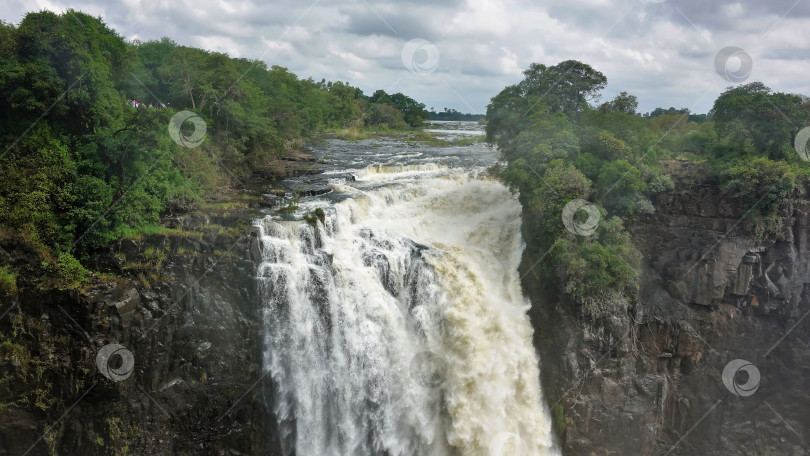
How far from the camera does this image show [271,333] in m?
17.6

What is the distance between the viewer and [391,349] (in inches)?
725

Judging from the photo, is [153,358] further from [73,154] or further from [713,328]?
[713,328]

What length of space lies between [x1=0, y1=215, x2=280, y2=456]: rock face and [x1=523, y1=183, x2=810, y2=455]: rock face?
1148cm

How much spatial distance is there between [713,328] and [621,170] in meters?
8.01

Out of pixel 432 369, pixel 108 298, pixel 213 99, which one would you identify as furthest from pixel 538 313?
pixel 213 99

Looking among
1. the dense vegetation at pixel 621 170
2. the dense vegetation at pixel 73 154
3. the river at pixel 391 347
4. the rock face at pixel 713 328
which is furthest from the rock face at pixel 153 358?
the dense vegetation at pixel 621 170

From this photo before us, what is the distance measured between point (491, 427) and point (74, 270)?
1564cm

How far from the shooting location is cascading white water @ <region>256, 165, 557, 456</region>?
17.7 m

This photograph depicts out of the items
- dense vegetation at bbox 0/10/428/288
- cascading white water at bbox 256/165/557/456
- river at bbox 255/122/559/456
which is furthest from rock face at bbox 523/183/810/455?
dense vegetation at bbox 0/10/428/288

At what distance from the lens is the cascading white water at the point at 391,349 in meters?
17.7

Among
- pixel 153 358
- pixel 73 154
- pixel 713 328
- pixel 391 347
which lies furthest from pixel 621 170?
pixel 73 154

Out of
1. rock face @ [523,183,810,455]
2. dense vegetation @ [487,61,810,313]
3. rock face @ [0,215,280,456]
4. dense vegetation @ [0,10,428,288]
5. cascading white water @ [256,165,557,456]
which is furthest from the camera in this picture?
rock face @ [523,183,810,455]

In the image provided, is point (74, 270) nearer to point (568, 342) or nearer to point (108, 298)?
point (108, 298)

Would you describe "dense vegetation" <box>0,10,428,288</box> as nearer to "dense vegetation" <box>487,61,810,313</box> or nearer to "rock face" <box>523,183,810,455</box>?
"dense vegetation" <box>487,61,810,313</box>
